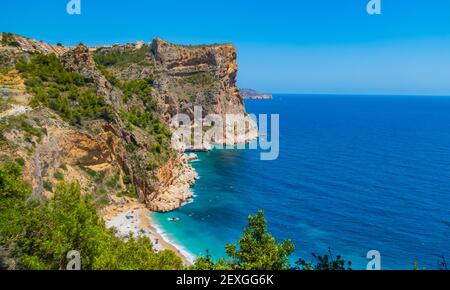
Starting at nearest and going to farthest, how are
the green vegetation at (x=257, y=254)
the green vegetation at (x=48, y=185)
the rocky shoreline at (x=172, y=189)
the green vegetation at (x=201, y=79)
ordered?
the green vegetation at (x=257, y=254), the green vegetation at (x=48, y=185), the rocky shoreline at (x=172, y=189), the green vegetation at (x=201, y=79)

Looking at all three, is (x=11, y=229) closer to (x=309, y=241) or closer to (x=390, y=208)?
(x=309, y=241)

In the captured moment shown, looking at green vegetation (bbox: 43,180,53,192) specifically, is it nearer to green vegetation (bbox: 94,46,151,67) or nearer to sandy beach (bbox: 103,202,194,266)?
sandy beach (bbox: 103,202,194,266)

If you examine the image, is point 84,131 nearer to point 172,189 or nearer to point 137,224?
point 137,224

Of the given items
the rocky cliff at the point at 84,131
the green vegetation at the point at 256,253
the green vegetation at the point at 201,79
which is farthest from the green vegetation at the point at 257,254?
the green vegetation at the point at 201,79

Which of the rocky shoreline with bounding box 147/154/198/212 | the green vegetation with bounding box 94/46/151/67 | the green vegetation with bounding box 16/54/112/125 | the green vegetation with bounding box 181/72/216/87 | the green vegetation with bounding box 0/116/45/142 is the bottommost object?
the rocky shoreline with bounding box 147/154/198/212

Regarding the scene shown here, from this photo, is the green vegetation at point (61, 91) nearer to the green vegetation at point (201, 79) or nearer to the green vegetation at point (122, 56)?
the green vegetation at point (122, 56)

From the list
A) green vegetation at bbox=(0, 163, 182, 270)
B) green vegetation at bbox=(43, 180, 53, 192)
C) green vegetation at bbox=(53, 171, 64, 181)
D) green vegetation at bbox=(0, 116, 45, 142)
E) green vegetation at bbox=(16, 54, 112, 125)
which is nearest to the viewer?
green vegetation at bbox=(0, 163, 182, 270)

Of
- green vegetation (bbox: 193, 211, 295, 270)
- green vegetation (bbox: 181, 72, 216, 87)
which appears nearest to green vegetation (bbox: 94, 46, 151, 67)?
green vegetation (bbox: 181, 72, 216, 87)
